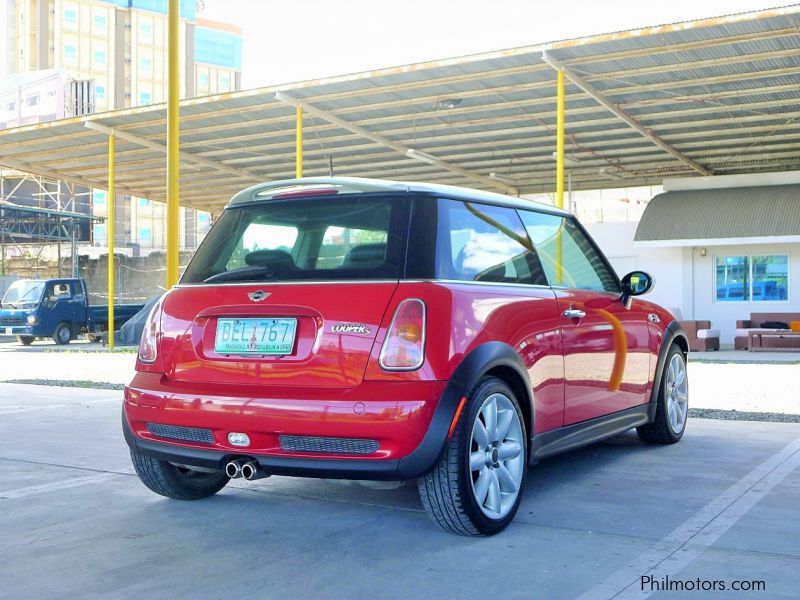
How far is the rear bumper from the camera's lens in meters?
3.72

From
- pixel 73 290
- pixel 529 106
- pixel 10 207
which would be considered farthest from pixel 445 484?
pixel 10 207

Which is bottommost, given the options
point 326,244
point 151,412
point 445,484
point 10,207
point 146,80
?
point 445,484

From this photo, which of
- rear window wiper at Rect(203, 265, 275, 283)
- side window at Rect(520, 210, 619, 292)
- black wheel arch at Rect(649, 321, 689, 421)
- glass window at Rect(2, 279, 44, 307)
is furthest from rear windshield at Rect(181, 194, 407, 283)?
glass window at Rect(2, 279, 44, 307)

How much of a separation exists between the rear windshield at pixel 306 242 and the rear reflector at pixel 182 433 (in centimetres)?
71

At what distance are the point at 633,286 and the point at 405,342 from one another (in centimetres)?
245

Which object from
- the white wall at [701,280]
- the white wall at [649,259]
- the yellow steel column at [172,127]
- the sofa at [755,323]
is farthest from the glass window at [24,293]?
the sofa at [755,323]

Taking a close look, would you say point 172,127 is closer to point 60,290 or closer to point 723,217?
point 60,290

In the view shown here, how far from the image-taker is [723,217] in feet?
77.8

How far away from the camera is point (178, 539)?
13.4 feet

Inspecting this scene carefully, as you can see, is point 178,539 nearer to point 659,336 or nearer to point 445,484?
point 445,484

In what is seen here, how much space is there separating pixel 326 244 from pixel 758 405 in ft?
20.2

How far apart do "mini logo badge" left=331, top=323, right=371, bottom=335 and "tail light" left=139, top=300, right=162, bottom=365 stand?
38.2 inches

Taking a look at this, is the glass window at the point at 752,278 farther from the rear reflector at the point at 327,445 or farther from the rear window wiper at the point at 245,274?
the rear reflector at the point at 327,445

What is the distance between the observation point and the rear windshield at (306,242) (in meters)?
4.06
